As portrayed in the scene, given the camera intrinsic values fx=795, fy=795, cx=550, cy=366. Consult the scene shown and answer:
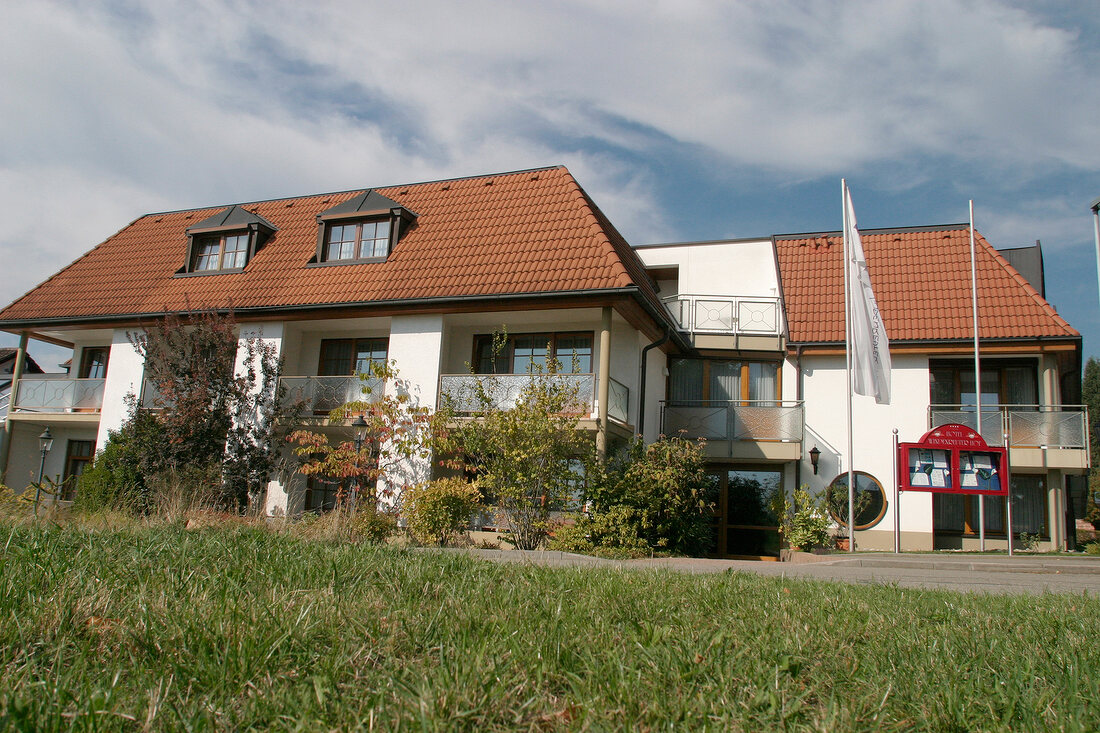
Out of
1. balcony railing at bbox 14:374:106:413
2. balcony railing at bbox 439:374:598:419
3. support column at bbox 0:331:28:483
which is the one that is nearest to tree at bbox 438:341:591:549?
balcony railing at bbox 439:374:598:419

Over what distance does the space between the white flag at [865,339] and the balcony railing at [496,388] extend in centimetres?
509

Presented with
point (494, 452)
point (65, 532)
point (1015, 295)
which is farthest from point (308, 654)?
point (1015, 295)

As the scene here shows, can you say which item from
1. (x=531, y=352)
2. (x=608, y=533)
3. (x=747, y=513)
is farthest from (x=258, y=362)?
(x=747, y=513)

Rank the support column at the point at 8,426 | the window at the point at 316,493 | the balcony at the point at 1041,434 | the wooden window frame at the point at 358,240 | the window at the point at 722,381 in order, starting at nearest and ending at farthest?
1. the balcony at the point at 1041,434
2. the window at the point at 316,493
3. the wooden window frame at the point at 358,240
4. the window at the point at 722,381
5. the support column at the point at 8,426

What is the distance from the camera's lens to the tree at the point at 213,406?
1775 cm

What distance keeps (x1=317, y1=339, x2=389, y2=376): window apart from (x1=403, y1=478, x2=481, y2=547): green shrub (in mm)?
6507

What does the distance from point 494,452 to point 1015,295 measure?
14.0 m

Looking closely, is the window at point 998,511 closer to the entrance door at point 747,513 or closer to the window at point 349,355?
the entrance door at point 747,513

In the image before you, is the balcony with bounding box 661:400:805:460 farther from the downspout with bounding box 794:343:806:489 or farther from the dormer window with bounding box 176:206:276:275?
the dormer window with bounding box 176:206:276:275

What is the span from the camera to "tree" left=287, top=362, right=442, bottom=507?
1708cm

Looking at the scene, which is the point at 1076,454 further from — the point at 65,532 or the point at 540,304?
the point at 65,532

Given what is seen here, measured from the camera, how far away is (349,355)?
68.8 ft

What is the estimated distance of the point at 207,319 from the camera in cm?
1902

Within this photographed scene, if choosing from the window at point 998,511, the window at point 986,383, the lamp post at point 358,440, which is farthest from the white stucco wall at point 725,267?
the lamp post at point 358,440
